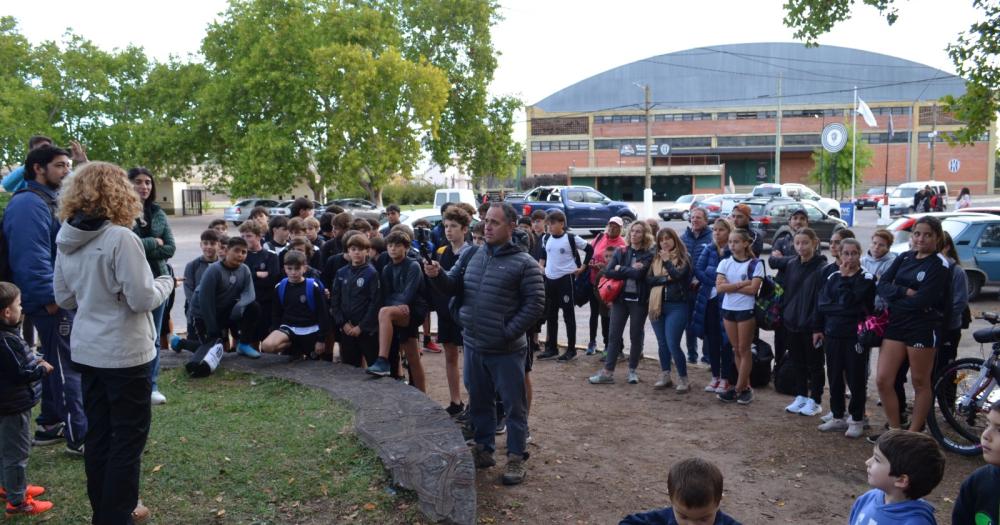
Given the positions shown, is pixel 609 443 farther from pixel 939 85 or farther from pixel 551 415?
pixel 939 85

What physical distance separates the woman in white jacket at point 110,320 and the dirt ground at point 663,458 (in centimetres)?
219

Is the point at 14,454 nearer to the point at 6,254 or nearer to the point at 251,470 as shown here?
the point at 251,470

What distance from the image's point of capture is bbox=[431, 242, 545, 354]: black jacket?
17.4 ft

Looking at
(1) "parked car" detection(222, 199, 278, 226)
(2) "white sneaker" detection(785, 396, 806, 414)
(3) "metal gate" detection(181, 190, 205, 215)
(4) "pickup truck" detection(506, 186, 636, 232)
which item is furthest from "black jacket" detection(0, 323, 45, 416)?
(3) "metal gate" detection(181, 190, 205, 215)

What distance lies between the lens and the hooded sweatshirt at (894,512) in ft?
9.46

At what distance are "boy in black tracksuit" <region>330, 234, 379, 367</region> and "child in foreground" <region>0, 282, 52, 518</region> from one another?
10.3ft

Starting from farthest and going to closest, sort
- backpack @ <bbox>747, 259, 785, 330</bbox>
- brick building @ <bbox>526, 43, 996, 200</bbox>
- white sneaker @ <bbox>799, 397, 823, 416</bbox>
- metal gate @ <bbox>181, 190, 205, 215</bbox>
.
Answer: brick building @ <bbox>526, 43, 996, 200</bbox> < metal gate @ <bbox>181, 190, 205, 215</bbox> < backpack @ <bbox>747, 259, 785, 330</bbox> < white sneaker @ <bbox>799, 397, 823, 416</bbox>

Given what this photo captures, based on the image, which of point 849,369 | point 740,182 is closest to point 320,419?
point 849,369

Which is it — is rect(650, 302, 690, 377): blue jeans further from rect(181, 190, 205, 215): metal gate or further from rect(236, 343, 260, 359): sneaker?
rect(181, 190, 205, 215): metal gate

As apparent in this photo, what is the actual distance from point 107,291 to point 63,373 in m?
1.42

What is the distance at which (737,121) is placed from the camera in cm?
7338

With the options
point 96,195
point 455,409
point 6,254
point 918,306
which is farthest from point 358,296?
point 918,306

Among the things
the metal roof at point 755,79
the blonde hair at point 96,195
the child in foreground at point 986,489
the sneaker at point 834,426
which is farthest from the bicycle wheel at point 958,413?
the metal roof at point 755,79

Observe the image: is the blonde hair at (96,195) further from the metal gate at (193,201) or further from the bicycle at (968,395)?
the metal gate at (193,201)
